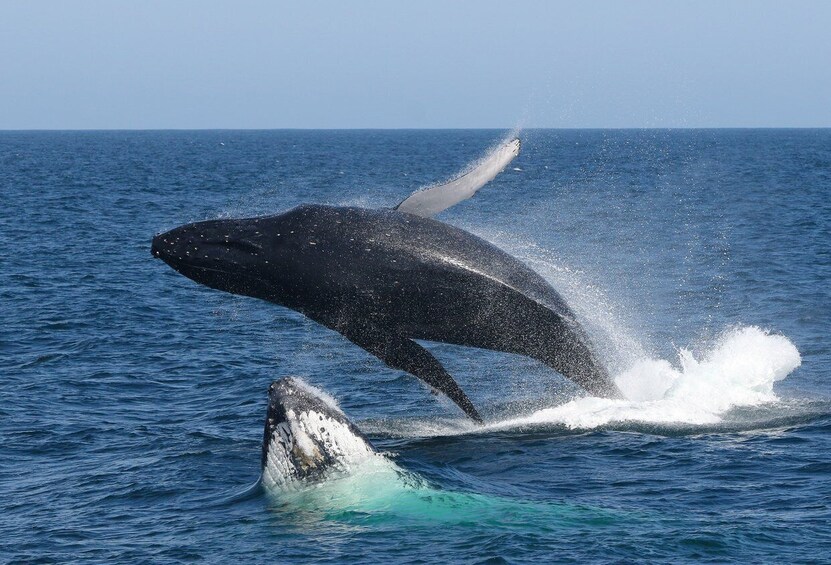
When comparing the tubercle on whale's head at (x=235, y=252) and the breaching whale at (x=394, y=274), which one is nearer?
the tubercle on whale's head at (x=235, y=252)

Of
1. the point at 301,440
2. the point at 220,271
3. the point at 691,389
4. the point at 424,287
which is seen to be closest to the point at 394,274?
the point at 424,287

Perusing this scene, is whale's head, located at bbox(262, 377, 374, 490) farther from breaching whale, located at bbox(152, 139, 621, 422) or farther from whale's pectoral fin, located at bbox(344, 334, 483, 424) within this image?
whale's pectoral fin, located at bbox(344, 334, 483, 424)

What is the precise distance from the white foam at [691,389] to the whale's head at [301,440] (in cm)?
489

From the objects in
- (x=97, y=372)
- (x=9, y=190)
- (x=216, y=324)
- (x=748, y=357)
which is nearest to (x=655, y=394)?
(x=748, y=357)

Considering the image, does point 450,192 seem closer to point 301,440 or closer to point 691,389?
point 301,440

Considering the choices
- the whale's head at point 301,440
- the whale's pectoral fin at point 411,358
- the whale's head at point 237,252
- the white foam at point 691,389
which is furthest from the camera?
the white foam at point 691,389

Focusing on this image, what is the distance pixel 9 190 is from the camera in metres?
89.8

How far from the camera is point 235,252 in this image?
1706 cm

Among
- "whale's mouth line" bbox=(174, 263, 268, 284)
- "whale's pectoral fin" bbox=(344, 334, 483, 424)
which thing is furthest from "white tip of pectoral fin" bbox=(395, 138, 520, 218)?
"whale's mouth line" bbox=(174, 263, 268, 284)

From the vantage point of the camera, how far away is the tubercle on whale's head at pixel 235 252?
16.9 meters

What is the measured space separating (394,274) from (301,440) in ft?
9.56

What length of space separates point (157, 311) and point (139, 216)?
111ft

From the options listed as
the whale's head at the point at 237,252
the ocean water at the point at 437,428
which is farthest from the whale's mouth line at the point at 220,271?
the ocean water at the point at 437,428

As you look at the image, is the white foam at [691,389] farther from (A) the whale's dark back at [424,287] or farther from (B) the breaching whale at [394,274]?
(A) the whale's dark back at [424,287]
